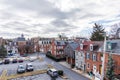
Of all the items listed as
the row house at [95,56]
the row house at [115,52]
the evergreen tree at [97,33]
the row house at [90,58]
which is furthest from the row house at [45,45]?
the row house at [115,52]

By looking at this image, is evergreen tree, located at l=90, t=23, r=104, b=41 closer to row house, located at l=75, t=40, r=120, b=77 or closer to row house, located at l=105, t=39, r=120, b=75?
row house, located at l=75, t=40, r=120, b=77

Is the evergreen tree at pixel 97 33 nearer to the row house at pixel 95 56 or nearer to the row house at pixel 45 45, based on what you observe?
the row house at pixel 95 56

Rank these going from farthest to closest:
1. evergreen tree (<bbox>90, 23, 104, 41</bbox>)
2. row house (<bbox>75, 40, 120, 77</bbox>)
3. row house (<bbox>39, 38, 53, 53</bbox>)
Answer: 1. row house (<bbox>39, 38, 53, 53</bbox>)
2. evergreen tree (<bbox>90, 23, 104, 41</bbox>)
3. row house (<bbox>75, 40, 120, 77</bbox>)

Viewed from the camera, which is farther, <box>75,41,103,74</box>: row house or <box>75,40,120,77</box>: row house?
<box>75,41,103,74</box>: row house

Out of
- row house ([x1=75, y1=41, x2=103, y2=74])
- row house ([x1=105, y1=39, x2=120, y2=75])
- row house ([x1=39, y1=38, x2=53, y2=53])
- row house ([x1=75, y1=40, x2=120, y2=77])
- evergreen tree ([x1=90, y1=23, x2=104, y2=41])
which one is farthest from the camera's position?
row house ([x1=39, y1=38, x2=53, y2=53])

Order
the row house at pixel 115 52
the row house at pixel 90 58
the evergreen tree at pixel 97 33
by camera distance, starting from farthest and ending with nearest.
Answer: the evergreen tree at pixel 97 33 → the row house at pixel 90 58 → the row house at pixel 115 52

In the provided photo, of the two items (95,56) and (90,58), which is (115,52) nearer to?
(95,56)

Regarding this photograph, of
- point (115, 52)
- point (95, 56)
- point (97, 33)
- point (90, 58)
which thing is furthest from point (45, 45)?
point (115, 52)

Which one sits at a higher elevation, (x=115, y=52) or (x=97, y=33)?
(x=97, y=33)

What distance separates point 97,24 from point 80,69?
28654 mm

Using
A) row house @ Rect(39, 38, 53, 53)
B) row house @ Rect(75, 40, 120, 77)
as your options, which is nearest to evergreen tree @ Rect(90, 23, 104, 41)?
row house @ Rect(75, 40, 120, 77)

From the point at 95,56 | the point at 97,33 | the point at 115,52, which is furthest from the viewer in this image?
the point at 97,33

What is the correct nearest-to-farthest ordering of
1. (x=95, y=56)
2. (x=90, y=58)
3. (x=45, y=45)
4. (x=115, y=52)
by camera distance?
(x=115, y=52)
(x=95, y=56)
(x=90, y=58)
(x=45, y=45)

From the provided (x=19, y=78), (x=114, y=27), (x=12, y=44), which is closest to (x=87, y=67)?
(x=19, y=78)
